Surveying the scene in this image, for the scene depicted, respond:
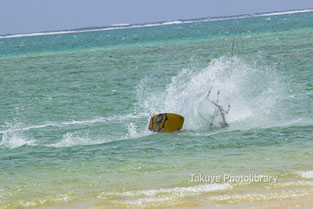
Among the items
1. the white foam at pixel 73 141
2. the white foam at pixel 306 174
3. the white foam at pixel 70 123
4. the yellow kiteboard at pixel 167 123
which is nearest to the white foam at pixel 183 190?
the white foam at pixel 306 174

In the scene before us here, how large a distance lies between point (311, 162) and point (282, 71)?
2304 cm

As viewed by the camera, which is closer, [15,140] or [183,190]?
[183,190]

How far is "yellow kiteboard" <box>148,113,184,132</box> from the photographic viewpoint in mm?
20438

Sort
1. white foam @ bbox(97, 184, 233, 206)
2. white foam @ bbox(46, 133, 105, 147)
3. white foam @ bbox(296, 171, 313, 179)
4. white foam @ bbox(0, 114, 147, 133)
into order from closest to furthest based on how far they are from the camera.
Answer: white foam @ bbox(97, 184, 233, 206) → white foam @ bbox(296, 171, 313, 179) → white foam @ bbox(46, 133, 105, 147) → white foam @ bbox(0, 114, 147, 133)

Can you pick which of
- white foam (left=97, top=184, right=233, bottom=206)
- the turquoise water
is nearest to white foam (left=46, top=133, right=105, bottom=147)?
the turquoise water

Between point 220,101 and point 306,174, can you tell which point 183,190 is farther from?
point 220,101

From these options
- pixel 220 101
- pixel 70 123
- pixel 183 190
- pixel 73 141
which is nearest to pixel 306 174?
pixel 183 190

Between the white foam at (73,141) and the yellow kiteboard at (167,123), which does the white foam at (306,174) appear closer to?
the yellow kiteboard at (167,123)

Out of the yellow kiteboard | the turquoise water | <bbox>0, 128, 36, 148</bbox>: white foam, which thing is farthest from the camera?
the yellow kiteboard

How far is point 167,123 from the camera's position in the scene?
805 inches

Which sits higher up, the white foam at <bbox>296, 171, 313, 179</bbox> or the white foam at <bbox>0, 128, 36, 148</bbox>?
the white foam at <bbox>296, 171, 313, 179</bbox>

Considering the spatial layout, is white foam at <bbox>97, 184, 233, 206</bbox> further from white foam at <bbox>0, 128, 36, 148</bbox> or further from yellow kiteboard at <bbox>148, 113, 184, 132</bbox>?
white foam at <bbox>0, 128, 36, 148</bbox>

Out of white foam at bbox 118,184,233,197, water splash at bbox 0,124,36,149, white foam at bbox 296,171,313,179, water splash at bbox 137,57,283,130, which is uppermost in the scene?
white foam at bbox 296,171,313,179

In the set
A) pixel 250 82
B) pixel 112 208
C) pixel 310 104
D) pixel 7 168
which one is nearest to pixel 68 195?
pixel 112 208
